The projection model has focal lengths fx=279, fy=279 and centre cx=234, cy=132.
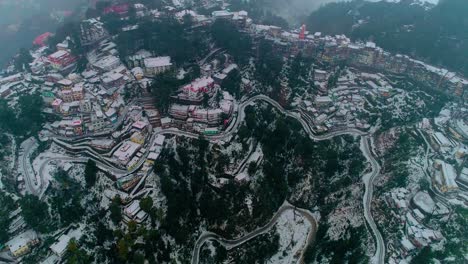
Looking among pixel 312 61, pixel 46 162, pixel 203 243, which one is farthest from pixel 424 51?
pixel 46 162

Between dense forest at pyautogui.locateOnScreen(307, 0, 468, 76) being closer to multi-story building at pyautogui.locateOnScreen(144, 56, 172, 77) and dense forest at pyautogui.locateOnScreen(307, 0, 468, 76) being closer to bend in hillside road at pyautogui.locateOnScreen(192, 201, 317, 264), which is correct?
multi-story building at pyautogui.locateOnScreen(144, 56, 172, 77)

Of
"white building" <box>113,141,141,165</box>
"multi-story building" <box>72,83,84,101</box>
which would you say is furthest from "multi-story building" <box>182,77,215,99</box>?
"multi-story building" <box>72,83,84,101</box>

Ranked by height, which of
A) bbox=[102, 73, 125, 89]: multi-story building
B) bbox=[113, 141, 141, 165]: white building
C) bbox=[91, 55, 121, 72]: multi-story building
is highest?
bbox=[91, 55, 121, 72]: multi-story building

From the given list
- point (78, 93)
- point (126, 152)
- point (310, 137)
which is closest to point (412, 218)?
point (310, 137)

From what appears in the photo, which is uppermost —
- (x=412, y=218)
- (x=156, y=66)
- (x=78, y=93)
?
(x=156, y=66)

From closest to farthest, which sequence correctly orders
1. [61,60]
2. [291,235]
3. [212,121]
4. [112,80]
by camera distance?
[291,235] → [212,121] → [112,80] → [61,60]

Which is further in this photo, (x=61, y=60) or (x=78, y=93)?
(x=61, y=60)

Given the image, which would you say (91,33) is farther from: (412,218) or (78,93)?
(412,218)
